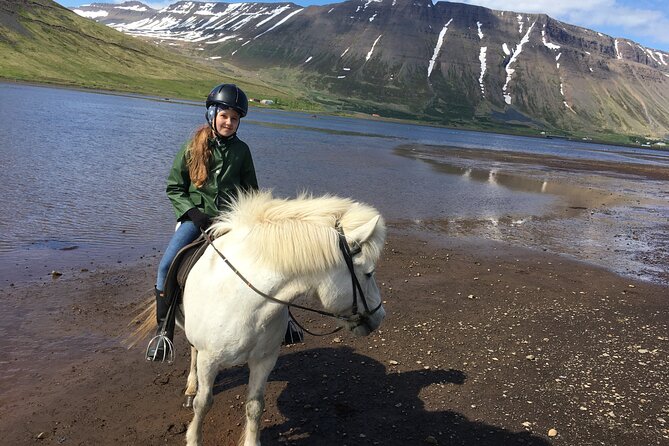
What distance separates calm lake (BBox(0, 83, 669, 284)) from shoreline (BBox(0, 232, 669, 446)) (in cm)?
309

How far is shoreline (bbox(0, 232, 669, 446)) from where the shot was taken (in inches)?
234

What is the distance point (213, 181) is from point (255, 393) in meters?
2.37

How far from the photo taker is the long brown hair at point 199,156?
5020 millimetres

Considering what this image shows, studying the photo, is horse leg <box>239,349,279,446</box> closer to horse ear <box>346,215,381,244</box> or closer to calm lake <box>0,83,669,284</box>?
horse ear <box>346,215,381,244</box>

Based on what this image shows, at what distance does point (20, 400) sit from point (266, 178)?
73.0 ft

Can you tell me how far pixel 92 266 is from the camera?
36.3ft

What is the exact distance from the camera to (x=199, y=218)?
16.2 feet

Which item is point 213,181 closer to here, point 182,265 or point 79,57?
point 182,265

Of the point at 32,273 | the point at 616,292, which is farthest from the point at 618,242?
the point at 32,273

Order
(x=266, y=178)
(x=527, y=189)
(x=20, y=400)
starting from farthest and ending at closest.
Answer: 1. (x=527, y=189)
2. (x=266, y=178)
3. (x=20, y=400)

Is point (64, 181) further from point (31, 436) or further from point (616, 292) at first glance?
point (616, 292)

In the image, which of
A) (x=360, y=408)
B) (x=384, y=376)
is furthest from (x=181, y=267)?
(x=384, y=376)

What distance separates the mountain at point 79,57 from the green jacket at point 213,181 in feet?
403

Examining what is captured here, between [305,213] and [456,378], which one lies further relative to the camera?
[456,378]
